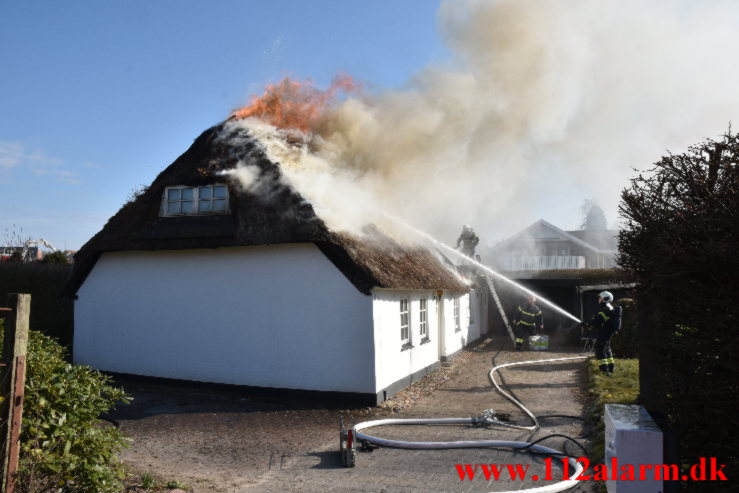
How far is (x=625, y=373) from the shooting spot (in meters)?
12.9

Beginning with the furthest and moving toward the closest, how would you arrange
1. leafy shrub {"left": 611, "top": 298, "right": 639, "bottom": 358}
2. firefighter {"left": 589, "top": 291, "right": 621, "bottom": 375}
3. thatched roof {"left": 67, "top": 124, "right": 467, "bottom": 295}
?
leafy shrub {"left": 611, "top": 298, "right": 639, "bottom": 358} < firefighter {"left": 589, "top": 291, "right": 621, "bottom": 375} < thatched roof {"left": 67, "top": 124, "right": 467, "bottom": 295}

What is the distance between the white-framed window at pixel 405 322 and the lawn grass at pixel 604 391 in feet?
13.3

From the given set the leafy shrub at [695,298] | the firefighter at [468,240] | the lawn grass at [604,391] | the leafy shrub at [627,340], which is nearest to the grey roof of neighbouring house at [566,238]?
the firefighter at [468,240]

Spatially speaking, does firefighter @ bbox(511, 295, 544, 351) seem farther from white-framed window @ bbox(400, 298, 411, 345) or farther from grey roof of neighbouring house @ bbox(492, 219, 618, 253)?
grey roof of neighbouring house @ bbox(492, 219, 618, 253)

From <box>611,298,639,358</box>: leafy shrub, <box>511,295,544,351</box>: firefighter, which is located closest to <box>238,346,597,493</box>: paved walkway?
<box>611,298,639,358</box>: leafy shrub

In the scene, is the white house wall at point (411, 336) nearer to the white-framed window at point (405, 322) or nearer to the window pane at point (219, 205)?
the white-framed window at point (405, 322)

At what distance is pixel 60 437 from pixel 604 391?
934 centimetres

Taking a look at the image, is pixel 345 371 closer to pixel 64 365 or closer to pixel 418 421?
pixel 418 421

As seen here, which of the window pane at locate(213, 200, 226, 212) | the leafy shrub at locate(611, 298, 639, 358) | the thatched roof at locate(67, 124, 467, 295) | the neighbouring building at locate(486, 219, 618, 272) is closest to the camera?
the thatched roof at locate(67, 124, 467, 295)

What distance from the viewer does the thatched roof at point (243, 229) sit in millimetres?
10992

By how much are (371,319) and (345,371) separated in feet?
3.83

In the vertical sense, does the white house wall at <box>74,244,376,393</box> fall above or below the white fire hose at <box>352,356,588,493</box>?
above

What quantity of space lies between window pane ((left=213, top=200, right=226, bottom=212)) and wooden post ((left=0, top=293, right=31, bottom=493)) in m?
7.82

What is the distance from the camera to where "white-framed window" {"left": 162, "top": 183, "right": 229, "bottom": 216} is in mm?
12609
